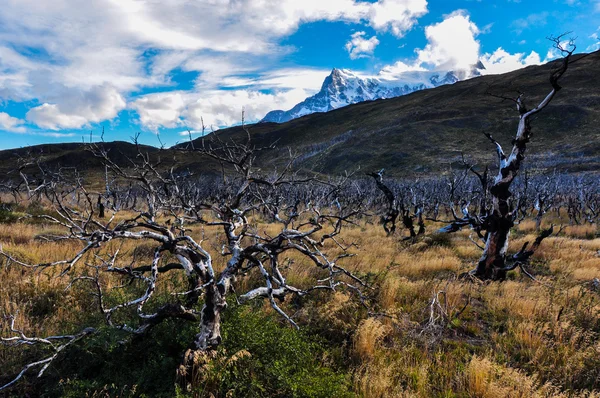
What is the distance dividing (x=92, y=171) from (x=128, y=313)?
369 ft

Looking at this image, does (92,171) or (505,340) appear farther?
(92,171)

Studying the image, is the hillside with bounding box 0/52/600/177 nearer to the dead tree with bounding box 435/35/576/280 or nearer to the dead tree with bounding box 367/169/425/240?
the dead tree with bounding box 367/169/425/240

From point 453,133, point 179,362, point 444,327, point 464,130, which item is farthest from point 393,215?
point 464,130

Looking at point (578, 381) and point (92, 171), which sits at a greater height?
point (92, 171)

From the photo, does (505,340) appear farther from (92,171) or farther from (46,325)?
(92,171)

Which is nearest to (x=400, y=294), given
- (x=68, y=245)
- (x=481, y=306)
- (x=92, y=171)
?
(x=481, y=306)

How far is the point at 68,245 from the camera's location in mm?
8852

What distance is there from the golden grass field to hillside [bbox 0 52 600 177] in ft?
137

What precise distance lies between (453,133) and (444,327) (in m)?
93.0

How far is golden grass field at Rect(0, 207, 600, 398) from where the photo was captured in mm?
3560

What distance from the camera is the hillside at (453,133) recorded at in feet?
216

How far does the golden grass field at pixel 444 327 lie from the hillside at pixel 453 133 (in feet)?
137

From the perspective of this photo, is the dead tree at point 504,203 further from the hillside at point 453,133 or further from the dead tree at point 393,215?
the hillside at point 453,133

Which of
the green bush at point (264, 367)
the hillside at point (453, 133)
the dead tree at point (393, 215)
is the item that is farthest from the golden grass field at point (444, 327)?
the hillside at point (453, 133)
